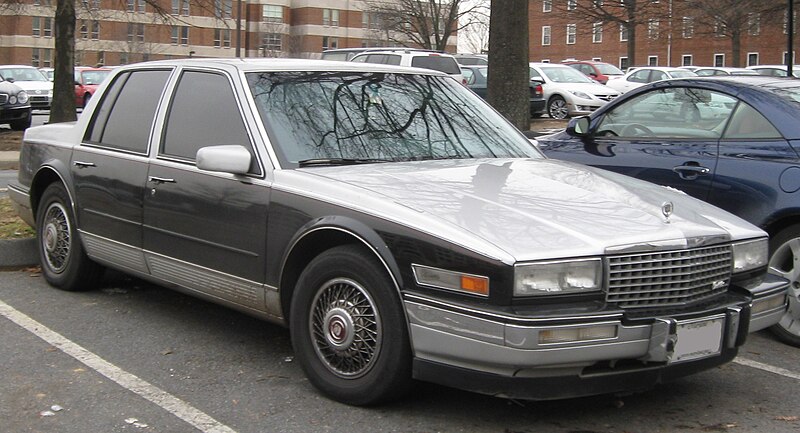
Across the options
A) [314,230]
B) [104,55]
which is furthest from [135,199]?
[104,55]

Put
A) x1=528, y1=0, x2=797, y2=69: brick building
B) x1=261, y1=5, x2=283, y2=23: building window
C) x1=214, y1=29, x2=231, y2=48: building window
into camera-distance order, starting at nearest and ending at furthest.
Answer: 1. x1=528, y1=0, x2=797, y2=69: brick building
2. x1=261, y1=5, x2=283, y2=23: building window
3. x1=214, y1=29, x2=231, y2=48: building window

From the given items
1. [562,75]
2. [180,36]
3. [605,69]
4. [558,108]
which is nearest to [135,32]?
[180,36]

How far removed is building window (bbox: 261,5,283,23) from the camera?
289 ft

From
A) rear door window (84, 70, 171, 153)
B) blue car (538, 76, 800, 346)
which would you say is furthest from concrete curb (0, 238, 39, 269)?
blue car (538, 76, 800, 346)

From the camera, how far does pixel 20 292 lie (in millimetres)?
6836

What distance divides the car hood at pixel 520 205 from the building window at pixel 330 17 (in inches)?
3499

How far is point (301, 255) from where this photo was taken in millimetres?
4820

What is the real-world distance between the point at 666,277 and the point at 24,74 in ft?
105

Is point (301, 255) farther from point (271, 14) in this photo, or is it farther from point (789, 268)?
point (271, 14)

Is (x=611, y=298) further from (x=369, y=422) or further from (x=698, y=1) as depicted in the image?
(x=698, y=1)

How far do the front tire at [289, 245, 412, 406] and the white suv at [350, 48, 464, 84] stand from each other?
17.8 m

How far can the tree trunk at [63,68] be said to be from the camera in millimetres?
18547

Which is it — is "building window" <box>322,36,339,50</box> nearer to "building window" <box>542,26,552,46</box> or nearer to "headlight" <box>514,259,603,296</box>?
"building window" <box>542,26,552,46</box>

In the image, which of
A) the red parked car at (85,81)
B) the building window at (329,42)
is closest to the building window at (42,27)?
the building window at (329,42)
